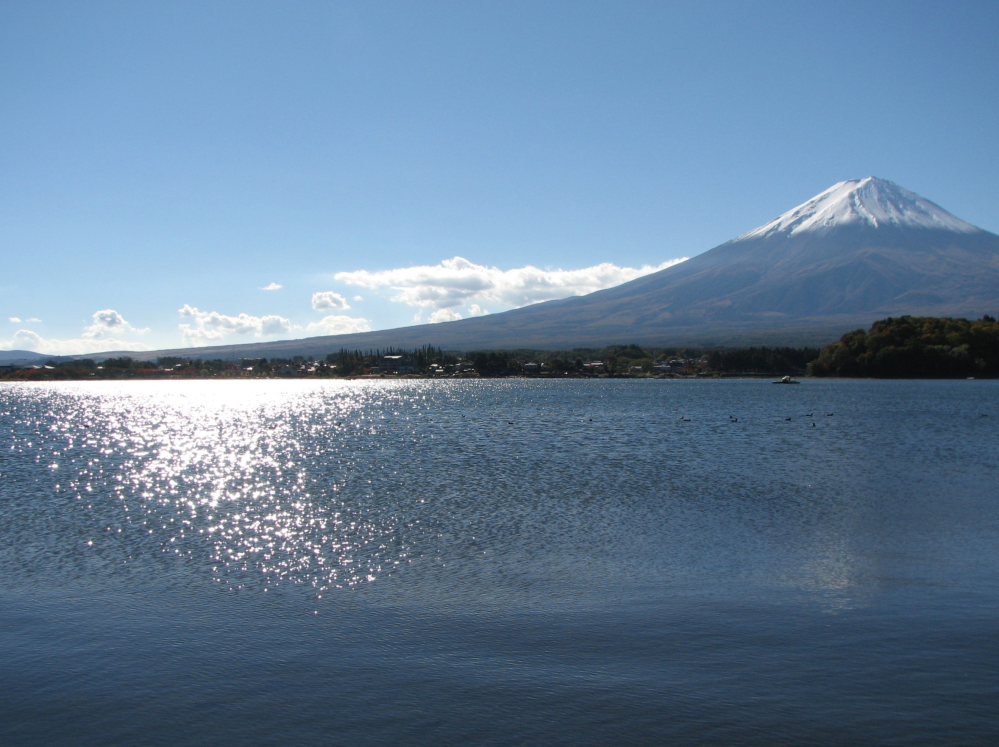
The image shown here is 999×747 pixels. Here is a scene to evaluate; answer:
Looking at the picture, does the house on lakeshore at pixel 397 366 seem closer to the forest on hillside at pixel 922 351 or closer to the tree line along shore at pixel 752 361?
the tree line along shore at pixel 752 361

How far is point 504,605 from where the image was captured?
432 inches

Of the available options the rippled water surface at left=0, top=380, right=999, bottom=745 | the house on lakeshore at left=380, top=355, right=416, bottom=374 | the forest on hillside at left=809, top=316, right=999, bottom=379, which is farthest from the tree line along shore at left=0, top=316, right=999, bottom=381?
the rippled water surface at left=0, top=380, right=999, bottom=745

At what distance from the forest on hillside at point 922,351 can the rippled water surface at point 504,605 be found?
8691 centimetres

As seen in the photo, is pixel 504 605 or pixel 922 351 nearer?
pixel 504 605

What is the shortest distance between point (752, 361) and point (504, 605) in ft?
433

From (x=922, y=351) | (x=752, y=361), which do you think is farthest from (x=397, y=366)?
(x=922, y=351)

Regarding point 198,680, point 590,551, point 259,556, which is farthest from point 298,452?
point 198,680

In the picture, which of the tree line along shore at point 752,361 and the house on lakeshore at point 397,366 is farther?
the house on lakeshore at point 397,366

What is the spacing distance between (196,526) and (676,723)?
42.0ft

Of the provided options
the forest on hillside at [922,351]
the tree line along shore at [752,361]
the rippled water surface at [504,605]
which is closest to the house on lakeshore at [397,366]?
the tree line along shore at [752,361]

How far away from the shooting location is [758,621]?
10188mm

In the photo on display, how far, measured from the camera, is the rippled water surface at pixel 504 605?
7.59 meters

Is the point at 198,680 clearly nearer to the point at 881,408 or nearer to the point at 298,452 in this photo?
the point at 298,452

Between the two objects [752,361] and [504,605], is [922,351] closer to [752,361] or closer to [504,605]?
[752,361]
